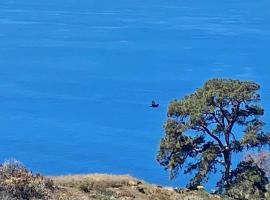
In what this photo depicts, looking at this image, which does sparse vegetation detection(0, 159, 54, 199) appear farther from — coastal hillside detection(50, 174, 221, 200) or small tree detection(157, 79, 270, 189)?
small tree detection(157, 79, 270, 189)

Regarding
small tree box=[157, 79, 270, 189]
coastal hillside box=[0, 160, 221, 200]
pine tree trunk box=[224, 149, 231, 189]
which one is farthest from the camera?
pine tree trunk box=[224, 149, 231, 189]

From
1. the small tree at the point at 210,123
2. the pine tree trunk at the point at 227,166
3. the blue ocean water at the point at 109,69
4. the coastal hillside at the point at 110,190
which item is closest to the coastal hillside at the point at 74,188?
the coastal hillside at the point at 110,190

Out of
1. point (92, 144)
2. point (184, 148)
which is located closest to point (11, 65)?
point (92, 144)

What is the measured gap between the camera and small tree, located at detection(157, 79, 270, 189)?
2395cm

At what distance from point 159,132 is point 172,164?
5348cm

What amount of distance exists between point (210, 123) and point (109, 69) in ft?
262

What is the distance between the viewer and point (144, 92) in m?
90.6

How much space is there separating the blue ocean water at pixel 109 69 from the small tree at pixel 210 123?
38467 millimetres

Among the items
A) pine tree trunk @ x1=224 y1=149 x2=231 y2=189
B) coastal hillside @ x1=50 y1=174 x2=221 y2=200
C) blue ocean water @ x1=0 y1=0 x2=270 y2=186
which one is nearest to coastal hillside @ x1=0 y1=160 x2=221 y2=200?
coastal hillside @ x1=50 y1=174 x2=221 y2=200

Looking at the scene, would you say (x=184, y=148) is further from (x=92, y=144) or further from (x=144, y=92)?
(x=144, y=92)

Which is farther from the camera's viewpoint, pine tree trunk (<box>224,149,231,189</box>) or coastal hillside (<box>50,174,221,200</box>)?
pine tree trunk (<box>224,149,231,189</box>)

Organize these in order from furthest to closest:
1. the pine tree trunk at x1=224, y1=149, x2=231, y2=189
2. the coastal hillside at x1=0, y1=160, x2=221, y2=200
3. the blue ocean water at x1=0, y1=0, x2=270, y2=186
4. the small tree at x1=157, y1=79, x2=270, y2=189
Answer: the blue ocean water at x1=0, y1=0, x2=270, y2=186, the pine tree trunk at x1=224, y1=149, x2=231, y2=189, the small tree at x1=157, y1=79, x2=270, y2=189, the coastal hillside at x1=0, y1=160, x2=221, y2=200

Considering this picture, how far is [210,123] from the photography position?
80.0 feet

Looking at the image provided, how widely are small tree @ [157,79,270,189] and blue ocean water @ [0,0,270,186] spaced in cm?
3847
